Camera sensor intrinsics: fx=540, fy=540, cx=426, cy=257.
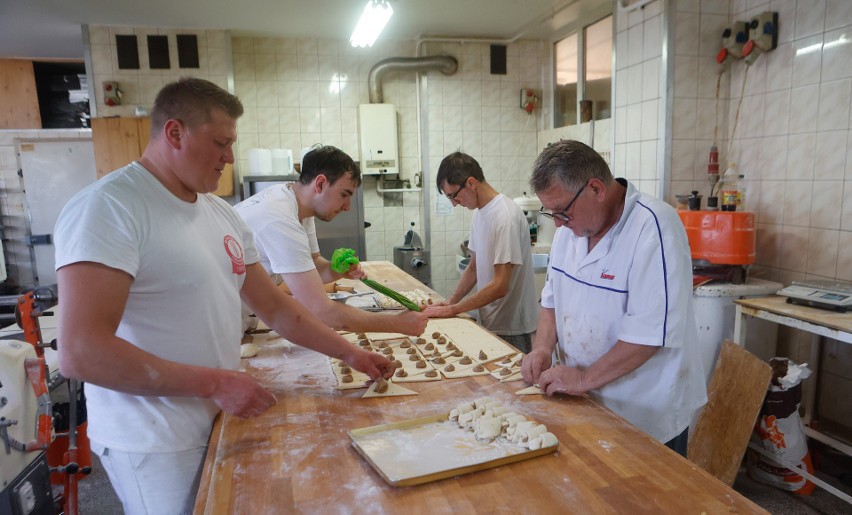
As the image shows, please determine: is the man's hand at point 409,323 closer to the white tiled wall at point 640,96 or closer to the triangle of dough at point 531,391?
the triangle of dough at point 531,391

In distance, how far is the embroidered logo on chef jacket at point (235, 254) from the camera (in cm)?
153

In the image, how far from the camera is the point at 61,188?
6.61 metres

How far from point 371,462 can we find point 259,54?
17.4ft

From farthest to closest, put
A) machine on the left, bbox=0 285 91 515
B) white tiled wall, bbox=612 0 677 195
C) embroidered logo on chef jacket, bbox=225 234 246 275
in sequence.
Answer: white tiled wall, bbox=612 0 677 195
machine on the left, bbox=0 285 91 515
embroidered logo on chef jacket, bbox=225 234 246 275

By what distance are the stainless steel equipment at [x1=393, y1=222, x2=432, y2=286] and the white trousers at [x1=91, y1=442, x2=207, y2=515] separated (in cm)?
407

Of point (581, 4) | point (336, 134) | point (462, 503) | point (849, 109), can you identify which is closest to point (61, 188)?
point (336, 134)

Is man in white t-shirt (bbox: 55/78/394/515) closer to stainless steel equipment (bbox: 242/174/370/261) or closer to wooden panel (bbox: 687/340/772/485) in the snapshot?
wooden panel (bbox: 687/340/772/485)

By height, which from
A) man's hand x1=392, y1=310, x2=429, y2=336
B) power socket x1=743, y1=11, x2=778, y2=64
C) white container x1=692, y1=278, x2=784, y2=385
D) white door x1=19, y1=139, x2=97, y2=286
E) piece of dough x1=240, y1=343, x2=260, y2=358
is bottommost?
white container x1=692, y1=278, x2=784, y2=385

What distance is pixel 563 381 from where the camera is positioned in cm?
163

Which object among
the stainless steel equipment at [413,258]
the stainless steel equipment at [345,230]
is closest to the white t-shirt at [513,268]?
the stainless steel equipment at [413,258]

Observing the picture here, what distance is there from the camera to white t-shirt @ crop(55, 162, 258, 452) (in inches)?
47.9

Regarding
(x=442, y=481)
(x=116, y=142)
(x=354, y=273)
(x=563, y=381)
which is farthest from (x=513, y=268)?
(x=116, y=142)

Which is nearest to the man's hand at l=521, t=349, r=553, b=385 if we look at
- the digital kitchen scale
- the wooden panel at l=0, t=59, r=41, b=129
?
the digital kitchen scale

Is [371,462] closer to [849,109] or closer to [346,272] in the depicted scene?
[346,272]
